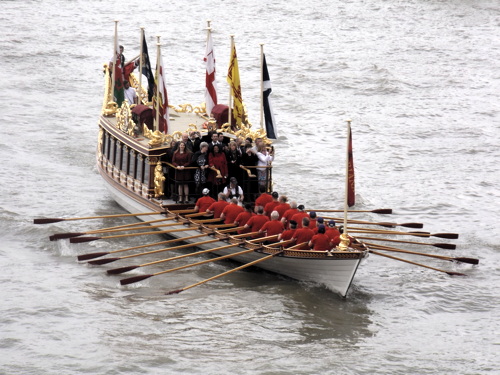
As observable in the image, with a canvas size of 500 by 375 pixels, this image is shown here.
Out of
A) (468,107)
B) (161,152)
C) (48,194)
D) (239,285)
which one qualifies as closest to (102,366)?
(239,285)

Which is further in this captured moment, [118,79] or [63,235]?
[118,79]

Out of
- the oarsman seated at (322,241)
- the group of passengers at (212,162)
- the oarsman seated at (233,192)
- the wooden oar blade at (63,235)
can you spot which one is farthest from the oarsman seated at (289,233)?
the wooden oar blade at (63,235)

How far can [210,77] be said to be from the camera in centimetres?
3212

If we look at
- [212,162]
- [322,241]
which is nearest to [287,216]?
[322,241]

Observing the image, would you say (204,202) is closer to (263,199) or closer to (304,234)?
(263,199)

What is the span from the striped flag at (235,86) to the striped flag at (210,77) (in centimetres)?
70

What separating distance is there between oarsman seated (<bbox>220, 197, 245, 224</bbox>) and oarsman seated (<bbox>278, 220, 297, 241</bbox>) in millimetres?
2092

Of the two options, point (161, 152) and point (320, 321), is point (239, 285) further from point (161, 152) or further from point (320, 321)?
point (161, 152)

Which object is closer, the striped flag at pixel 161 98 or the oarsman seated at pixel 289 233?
the oarsman seated at pixel 289 233

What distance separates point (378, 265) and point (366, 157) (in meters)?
13.6

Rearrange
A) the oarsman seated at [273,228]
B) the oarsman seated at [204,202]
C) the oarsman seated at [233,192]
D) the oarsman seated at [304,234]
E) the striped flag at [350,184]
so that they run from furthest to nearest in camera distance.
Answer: the oarsman seated at [233,192] → the oarsman seated at [204,202] → the oarsman seated at [273,228] → the oarsman seated at [304,234] → the striped flag at [350,184]

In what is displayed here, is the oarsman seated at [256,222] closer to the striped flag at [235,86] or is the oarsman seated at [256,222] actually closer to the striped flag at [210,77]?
the striped flag at [235,86]

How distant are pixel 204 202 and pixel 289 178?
10.8 m

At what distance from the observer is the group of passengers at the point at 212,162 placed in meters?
30.1
